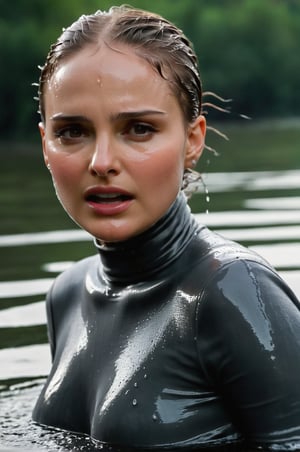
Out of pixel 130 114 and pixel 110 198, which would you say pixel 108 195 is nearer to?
pixel 110 198

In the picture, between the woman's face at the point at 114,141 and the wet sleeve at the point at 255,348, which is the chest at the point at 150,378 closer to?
the wet sleeve at the point at 255,348

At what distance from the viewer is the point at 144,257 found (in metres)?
3.27

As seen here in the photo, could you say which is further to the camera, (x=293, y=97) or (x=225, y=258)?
(x=293, y=97)

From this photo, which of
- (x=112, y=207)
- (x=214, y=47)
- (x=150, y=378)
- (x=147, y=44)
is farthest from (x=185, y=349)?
(x=214, y=47)

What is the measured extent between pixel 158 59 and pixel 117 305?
2.22 feet

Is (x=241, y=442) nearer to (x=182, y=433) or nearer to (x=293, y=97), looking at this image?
(x=182, y=433)

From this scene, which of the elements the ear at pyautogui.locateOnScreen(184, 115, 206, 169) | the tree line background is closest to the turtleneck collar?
the ear at pyautogui.locateOnScreen(184, 115, 206, 169)

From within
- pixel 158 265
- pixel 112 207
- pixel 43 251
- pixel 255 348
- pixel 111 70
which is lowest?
pixel 43 251

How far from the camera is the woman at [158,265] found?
3012 mm

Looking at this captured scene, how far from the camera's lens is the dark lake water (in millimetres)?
4244

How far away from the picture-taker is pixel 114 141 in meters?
3.03

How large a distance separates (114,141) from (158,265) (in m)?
0.39

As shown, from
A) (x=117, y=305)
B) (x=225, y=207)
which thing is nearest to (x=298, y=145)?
(x=225, y=207)

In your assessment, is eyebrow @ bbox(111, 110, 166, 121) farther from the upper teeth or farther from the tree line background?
the tree line background
